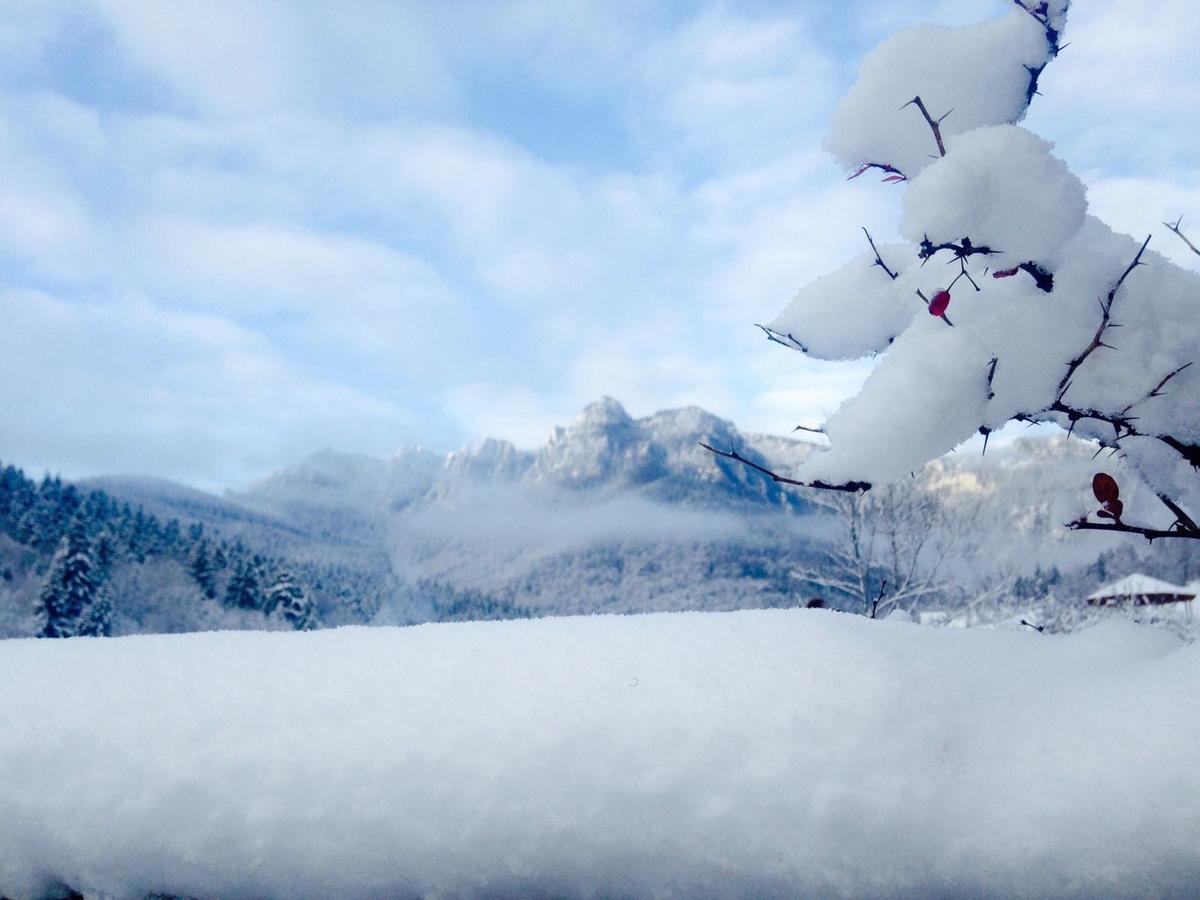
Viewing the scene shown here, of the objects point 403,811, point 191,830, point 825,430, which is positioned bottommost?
point 191,830

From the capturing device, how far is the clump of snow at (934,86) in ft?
5.60

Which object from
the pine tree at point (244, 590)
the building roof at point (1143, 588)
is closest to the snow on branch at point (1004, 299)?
the building roof at point (1143, 588)

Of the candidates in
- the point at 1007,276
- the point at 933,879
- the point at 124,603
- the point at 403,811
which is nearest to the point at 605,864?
the point at 403,811

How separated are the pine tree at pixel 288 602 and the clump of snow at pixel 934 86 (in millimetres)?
51370

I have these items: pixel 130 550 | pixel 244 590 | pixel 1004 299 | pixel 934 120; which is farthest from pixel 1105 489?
pixel 130 550

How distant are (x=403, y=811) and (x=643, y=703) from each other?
49cm

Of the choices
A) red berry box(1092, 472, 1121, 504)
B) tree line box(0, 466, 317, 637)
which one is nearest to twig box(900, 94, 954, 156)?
red berry box(1092, 472, 1121, 504)

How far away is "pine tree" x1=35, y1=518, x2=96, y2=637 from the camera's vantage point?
34875 mm

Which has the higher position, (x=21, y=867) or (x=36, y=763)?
(x=36, y=763)

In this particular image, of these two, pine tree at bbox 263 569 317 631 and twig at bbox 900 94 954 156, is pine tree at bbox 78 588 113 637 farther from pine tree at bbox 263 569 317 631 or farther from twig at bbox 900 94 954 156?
twig at bbox 900 94 954 156

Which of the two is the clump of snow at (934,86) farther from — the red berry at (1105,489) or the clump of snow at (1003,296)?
the red berry at (1105,489)

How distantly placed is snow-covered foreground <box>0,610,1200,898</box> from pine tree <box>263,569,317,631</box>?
166ft

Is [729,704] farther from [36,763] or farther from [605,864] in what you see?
[36,763]

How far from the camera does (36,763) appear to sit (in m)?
1.48
